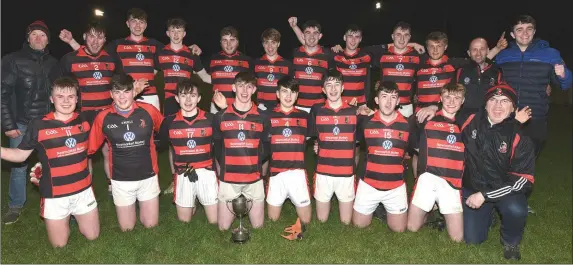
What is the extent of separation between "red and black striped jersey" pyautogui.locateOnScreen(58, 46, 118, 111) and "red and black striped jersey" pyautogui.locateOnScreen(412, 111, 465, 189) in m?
4.12

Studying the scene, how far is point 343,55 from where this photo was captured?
6.94 meters

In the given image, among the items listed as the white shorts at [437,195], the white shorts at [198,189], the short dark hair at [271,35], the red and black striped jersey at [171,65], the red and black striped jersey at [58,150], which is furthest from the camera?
the short dark hair at [271,35]

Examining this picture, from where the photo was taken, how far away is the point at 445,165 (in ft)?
16.9

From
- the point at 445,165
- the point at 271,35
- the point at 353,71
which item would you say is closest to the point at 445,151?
the point at 445,165

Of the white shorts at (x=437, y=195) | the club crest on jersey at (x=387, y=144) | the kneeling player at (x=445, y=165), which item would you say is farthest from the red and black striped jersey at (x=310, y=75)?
the white shorts at (x=437, y=195)

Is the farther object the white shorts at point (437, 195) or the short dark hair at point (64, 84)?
the white shorts at point (437, 195)

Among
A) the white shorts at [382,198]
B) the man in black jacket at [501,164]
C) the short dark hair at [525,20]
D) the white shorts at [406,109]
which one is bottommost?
the white shorts at [382,198]

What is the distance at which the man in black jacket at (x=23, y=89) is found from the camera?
5723 millimetres

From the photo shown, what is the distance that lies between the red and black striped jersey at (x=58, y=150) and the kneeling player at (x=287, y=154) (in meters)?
2.13

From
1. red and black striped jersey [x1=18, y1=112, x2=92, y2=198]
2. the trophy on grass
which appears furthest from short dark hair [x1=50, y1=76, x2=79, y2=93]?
the trophy on grass

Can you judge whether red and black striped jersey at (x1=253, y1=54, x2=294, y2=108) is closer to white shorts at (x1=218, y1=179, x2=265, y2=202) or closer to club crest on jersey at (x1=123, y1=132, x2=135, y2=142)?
white shorts at (x1=218, y1=179, x2=265, y2=202)

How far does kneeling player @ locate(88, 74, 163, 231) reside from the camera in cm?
514

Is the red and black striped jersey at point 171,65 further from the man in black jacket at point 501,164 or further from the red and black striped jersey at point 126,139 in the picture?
the man in black jacket at point 501,164

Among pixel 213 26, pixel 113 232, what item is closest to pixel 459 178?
pixel 113 232
